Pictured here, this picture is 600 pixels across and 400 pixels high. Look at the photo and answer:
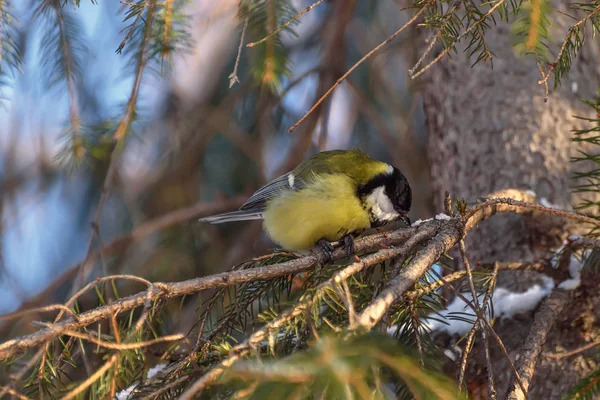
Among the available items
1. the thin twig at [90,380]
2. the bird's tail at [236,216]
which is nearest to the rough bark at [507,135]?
the bird's tail at [236,216]

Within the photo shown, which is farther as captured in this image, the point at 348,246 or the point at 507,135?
the point at 507,135

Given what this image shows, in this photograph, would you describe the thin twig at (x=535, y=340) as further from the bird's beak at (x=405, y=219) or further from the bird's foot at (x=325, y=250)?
the bird's beak at (x=405, y=219)

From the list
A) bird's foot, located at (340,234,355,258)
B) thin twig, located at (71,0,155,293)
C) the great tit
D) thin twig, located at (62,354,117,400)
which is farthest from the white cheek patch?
thin twig, located at (62,354,117,400)

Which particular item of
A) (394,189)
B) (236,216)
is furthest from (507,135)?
(236,216)

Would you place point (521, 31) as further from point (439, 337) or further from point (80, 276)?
point (80, 276)

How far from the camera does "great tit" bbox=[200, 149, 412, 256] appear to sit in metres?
2.09

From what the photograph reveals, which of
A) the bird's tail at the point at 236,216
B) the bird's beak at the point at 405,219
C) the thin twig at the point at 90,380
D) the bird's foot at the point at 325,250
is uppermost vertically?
the thin twig at the point at 90,380

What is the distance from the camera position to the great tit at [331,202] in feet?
6.86

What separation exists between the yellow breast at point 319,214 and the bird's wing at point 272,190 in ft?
0.28

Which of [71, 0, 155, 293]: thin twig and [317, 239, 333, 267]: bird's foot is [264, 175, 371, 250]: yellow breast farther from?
[71, 0, 155, 293]: thin twig

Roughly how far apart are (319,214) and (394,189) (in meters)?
0.31

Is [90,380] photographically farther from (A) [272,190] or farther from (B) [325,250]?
(A) [272,190]

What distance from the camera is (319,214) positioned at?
209cm

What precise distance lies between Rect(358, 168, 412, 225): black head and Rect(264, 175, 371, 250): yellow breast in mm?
63
